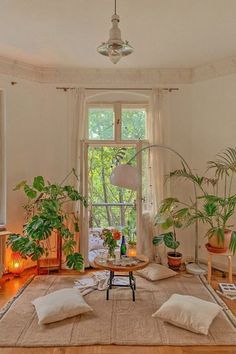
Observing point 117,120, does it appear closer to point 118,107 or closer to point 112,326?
point 118,107

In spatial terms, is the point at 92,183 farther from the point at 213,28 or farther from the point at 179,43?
the point at 213,28

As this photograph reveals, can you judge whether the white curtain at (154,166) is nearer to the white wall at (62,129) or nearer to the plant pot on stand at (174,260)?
the white wall at (62,129)

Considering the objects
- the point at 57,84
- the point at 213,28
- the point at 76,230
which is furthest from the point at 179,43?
the point at 76,230

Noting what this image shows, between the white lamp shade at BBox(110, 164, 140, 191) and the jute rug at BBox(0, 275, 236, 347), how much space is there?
1.33 meters

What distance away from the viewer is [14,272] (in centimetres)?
416

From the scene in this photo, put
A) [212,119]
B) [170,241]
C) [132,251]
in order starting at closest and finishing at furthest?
[132,251] → [170,241] → [212,119]

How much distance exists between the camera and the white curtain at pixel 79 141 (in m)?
4.48

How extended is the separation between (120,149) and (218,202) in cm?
175

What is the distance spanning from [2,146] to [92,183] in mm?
1502

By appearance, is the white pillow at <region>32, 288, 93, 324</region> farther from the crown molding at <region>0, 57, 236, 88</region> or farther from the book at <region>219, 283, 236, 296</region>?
the crown molding at <region>0, 57, 236, 88</region>

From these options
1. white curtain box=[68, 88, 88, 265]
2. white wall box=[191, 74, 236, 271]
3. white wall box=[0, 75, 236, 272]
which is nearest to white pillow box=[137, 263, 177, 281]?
white wall box=[0, 75, 236, 272]

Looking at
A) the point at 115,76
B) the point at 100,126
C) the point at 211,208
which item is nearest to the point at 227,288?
the point at 211,208

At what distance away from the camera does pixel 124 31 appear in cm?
336

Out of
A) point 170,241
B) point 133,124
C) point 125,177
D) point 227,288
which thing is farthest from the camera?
point 133,124
